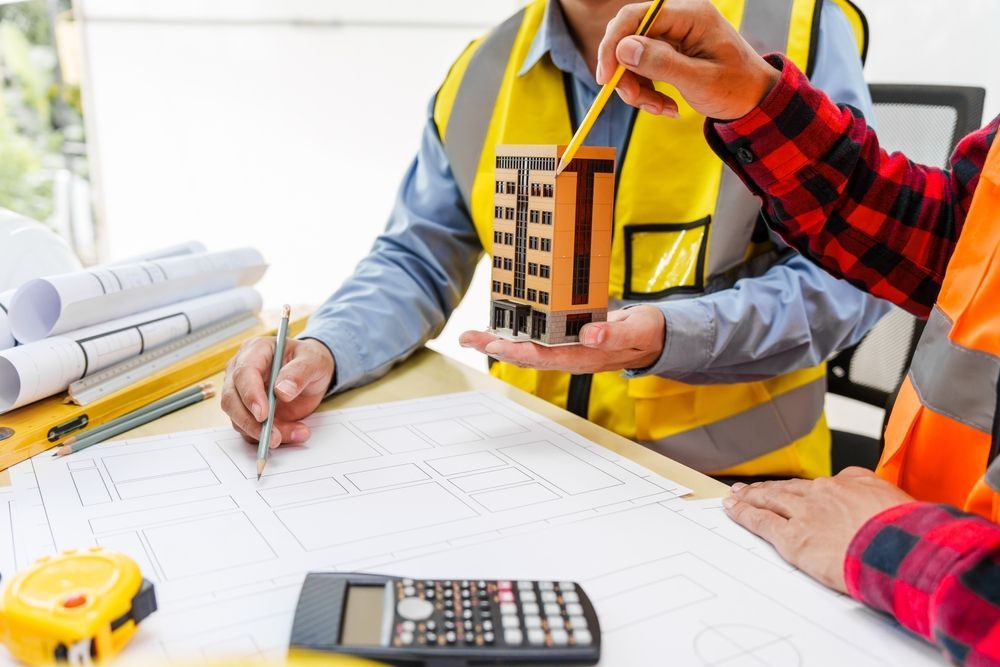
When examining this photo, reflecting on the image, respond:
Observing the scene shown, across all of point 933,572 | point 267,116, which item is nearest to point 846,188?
point 933,572

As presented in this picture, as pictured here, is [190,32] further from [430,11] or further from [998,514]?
[998,514]

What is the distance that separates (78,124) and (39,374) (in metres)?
1.99

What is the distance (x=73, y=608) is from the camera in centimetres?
45

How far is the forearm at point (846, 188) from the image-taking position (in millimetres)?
741

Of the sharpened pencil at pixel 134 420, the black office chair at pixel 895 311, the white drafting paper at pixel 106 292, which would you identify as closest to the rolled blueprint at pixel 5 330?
the white drafting paper at pixel 106 292

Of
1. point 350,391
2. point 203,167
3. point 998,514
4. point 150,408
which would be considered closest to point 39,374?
point 150,408

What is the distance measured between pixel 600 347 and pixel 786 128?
0.29m

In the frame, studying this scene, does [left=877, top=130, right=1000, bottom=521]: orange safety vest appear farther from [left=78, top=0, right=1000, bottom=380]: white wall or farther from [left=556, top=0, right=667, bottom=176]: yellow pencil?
[left=78, top=0, right=1000, bottom=380]: white wall

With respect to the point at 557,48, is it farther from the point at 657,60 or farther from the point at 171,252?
the point at 171,252

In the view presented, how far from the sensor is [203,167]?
8.00 feet

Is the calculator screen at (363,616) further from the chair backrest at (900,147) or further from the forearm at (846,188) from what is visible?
the chair backrest at (900,147)

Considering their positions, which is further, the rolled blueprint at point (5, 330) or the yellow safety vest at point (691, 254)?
the yellow safety vest at point (691, 254)

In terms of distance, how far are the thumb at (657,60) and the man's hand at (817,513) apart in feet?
1.28

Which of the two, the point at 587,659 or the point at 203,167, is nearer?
the point at 587,659
